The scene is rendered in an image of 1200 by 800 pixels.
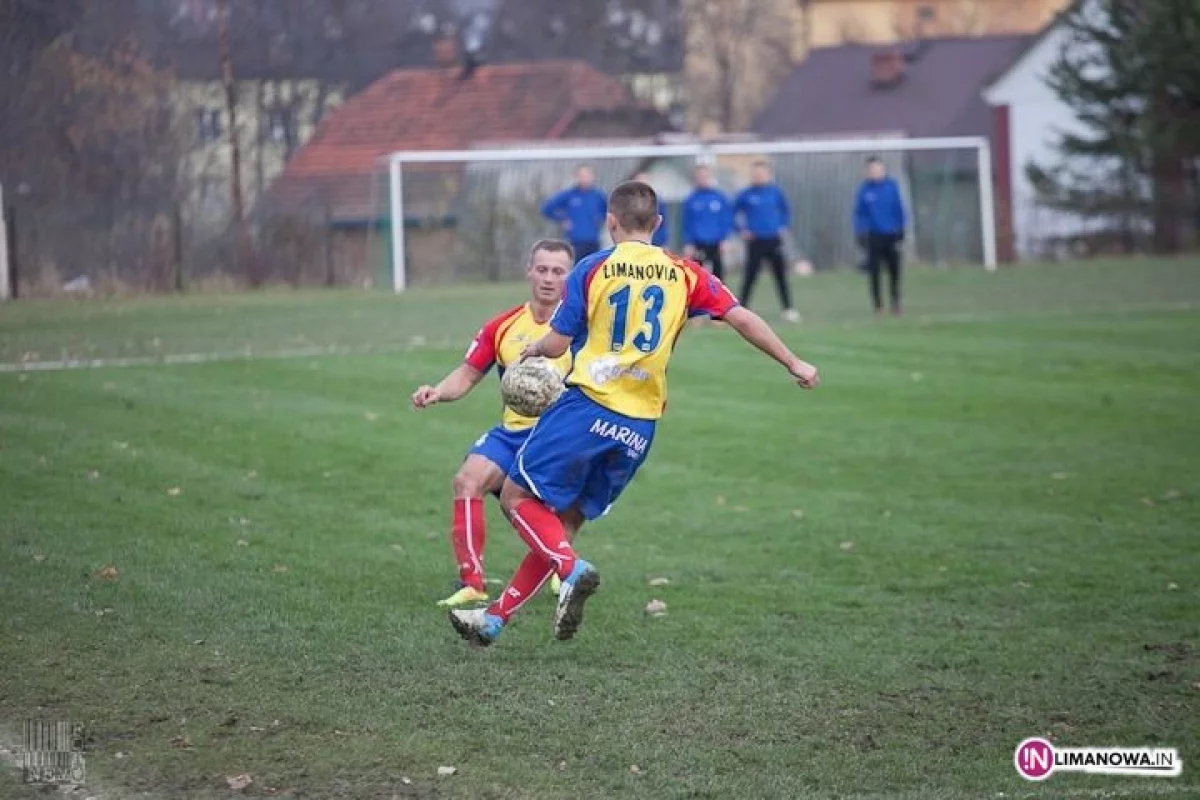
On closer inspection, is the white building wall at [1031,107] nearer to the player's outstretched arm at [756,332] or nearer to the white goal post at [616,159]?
the white goal post at [616,159]

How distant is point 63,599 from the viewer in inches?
325

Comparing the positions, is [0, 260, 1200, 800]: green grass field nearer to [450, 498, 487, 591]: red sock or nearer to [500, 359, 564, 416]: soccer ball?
[450, 498, 487, 591]: red sock

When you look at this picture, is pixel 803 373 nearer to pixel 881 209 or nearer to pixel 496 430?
pixel 496 430

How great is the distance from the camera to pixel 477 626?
7090 millimetres

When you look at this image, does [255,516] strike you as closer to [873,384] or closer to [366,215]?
[873,384]

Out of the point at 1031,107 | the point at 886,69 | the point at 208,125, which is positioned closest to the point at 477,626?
the point at 208,125

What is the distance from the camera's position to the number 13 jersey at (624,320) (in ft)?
22.7

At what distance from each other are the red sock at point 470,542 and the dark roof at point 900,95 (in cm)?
4989

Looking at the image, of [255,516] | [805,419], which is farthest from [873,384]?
[255,516]

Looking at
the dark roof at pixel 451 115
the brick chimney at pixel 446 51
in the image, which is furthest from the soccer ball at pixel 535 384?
the brick chimney at pixel 446 51

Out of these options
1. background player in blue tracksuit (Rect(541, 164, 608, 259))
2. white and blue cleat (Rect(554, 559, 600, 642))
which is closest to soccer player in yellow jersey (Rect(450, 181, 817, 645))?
white and blue cleat (Rect(554, 559, 600, 642))

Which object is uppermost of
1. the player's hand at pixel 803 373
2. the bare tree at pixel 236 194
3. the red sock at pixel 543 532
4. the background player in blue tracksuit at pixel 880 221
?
the bare tree at pixel 236 194

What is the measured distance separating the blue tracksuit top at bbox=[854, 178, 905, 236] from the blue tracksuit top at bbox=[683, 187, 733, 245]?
6.14 feet

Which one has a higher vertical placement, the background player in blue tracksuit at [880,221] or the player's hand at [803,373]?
the background player in blue tracksuit at [880,221]
